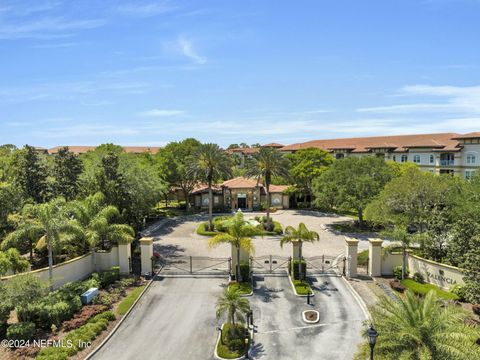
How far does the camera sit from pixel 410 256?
90.7 feet

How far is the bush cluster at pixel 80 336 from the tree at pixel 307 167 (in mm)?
40922

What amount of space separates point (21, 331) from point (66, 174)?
Answer: 23192mm

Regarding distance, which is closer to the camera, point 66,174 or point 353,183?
point 66,174

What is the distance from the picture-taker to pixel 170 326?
66.0ft

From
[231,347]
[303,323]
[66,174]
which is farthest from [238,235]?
[66,174]

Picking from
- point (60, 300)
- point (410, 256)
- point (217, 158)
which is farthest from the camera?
point (217, 158)

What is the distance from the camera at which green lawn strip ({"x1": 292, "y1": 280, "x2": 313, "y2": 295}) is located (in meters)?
24.2

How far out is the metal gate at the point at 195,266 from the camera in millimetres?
28166

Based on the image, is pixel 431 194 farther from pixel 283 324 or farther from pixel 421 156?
pixel 421 156

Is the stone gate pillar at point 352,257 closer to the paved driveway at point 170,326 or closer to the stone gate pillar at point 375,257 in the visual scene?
the stone gate pillar at point 375,257

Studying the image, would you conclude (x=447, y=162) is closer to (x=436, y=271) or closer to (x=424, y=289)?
(x=436, y=271)

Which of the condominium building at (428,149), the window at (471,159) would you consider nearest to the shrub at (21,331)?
the condominium building at (428,149)

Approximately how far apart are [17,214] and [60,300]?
525 inches

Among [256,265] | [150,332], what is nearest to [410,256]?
[256,265]
